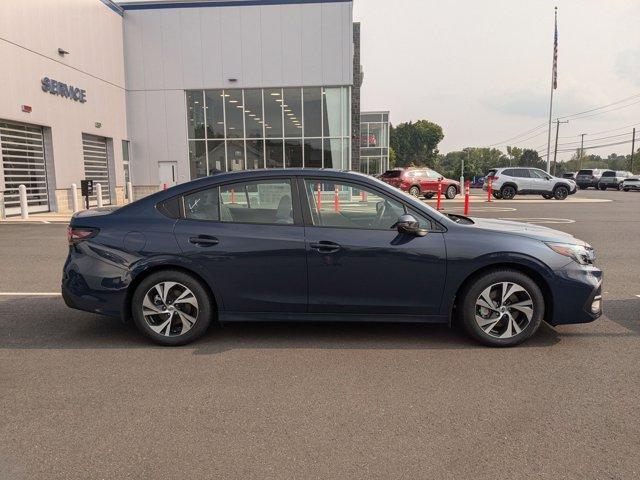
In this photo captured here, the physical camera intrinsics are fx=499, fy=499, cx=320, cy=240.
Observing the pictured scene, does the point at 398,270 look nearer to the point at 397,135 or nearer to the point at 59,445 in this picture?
the point at 59,445

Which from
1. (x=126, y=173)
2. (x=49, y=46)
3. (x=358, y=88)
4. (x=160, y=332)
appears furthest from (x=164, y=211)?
(x=358, y=88)

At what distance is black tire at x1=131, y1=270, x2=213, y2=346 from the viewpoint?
14.4 ft

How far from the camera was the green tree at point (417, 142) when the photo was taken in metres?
120

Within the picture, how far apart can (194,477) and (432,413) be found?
1.53m

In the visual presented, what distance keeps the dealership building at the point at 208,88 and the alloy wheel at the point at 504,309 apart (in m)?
21.0

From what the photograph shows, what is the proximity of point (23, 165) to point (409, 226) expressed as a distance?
18.6 m

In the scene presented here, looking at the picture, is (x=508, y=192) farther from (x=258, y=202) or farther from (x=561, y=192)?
(x=258, y=202)

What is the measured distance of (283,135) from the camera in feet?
84.6

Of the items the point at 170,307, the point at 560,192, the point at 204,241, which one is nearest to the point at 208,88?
the point at 560,192

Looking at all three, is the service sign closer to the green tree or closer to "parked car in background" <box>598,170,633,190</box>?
"parked car in background" <box>598,170,633,190</box>

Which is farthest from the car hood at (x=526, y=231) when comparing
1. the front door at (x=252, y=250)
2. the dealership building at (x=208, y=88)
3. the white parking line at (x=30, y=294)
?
the dealership building at (x=208, y=88)

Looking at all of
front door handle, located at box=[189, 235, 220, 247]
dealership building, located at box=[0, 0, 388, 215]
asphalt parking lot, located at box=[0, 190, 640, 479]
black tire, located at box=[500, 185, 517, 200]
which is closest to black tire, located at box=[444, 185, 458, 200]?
black tire, located at box=[500, 185, 517, 200]

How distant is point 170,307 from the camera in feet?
14.5

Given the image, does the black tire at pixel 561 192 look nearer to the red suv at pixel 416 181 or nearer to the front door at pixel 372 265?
the red suv at pixel 416 181
